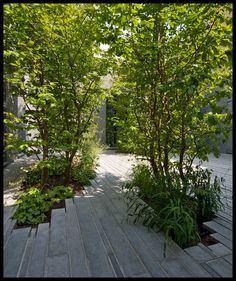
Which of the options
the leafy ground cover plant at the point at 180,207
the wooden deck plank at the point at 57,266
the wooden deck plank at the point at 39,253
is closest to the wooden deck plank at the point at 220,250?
the leafy ground cover plant at the point at 180,207

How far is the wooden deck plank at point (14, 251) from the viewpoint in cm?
162

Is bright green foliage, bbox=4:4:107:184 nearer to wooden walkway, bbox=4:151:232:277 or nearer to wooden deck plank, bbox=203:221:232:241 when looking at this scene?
wooden walkway, bbox=4:151:232:277

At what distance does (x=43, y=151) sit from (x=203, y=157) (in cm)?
262

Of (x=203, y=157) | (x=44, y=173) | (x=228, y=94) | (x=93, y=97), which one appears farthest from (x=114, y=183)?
(x=228, y=94)

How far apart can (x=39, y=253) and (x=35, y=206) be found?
38.3 inches

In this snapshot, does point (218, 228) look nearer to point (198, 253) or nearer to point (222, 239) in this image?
point (222, 239)

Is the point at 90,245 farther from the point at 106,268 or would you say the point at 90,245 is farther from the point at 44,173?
the point at 44,173

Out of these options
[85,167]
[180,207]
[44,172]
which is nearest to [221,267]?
[180,207]

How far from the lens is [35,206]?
269cm

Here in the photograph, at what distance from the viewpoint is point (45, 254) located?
180cm

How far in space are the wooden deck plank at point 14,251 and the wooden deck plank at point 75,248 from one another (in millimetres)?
454

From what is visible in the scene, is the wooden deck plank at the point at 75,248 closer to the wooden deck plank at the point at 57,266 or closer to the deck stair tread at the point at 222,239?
the wooden deck plank at the point at 57,266

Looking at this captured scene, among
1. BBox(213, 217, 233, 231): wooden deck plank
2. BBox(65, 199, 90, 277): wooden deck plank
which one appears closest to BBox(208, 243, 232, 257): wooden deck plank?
BBox(213, 217, 233, 231): wooden deck plank

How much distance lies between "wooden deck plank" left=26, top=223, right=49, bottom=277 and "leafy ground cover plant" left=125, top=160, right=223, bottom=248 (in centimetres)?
105
